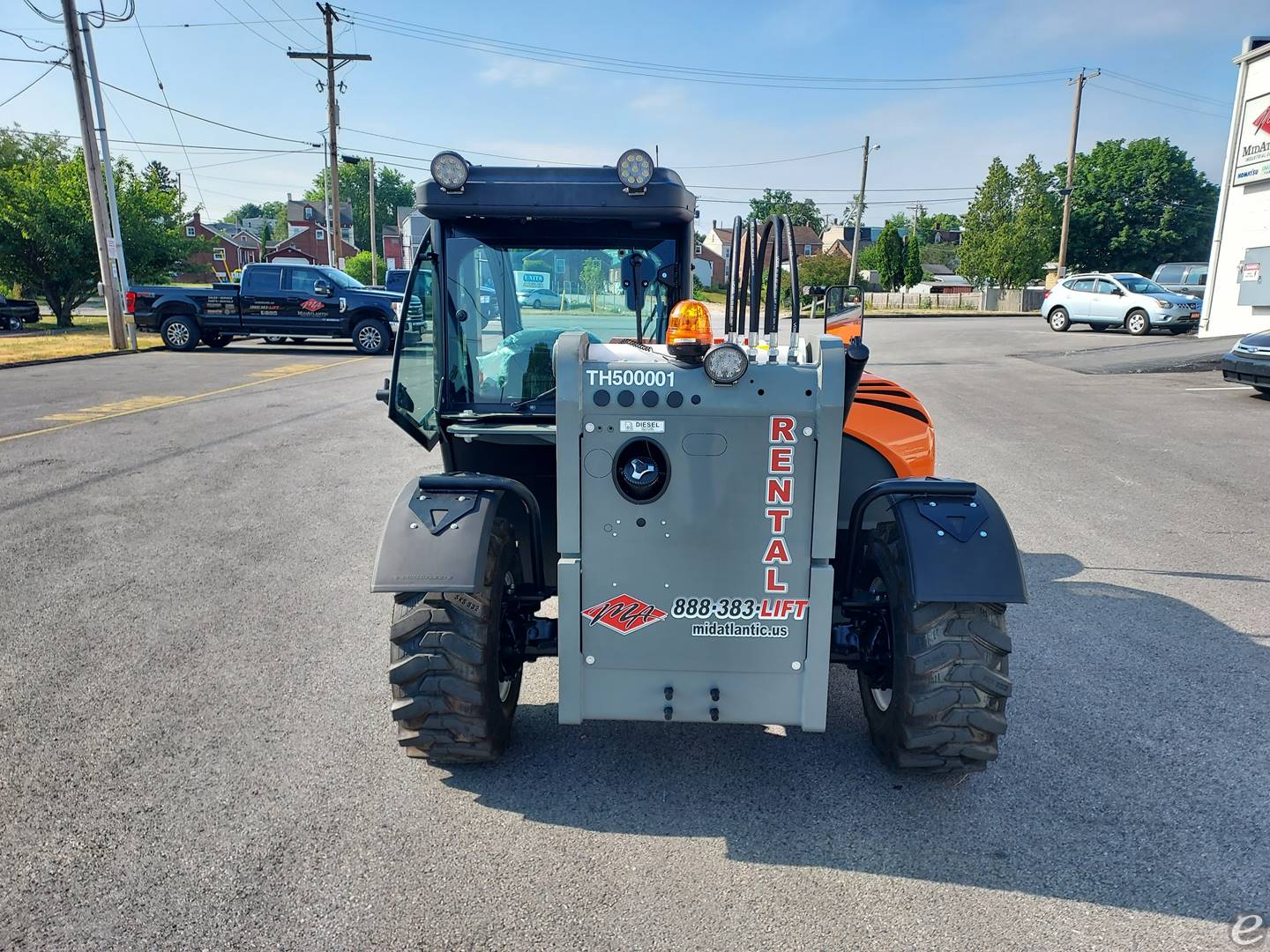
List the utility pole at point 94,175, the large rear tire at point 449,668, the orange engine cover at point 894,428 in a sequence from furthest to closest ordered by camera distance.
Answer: the utility pole at point 94,175
the orange engine cover at point 894,428
the large rear tire at point 449,668

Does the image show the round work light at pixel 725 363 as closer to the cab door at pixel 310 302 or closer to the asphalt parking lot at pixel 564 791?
the asphalt parking lot at pixel 564 791

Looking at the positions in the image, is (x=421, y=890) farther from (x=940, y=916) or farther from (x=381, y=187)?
(x=381, y=187)

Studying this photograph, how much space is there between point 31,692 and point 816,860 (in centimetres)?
380

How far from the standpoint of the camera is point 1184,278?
31984 mm

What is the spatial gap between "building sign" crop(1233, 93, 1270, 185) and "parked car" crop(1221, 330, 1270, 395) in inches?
385

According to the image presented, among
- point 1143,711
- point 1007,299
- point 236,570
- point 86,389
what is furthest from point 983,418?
point 1007,299

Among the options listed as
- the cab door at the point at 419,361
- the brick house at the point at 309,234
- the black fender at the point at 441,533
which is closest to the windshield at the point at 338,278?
the cab door at the point at 419,361

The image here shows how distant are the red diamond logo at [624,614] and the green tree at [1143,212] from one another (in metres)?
68.7

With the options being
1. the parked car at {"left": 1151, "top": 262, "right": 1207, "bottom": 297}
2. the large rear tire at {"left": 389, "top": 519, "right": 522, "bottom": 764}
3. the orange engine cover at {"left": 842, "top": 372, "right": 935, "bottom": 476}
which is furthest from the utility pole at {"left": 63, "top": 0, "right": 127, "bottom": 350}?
the parked car at {"left": 1151, "top": 262, "right": 1207, "bottom": 297}

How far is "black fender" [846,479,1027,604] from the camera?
3.22 m

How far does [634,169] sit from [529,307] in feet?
3.35

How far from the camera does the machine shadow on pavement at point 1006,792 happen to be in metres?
3.06

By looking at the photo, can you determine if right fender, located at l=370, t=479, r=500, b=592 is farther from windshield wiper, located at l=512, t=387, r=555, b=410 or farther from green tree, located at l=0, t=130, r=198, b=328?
green tree, located at l=0, t=130, r=198, b=328

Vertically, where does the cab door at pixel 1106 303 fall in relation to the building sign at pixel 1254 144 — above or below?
below
